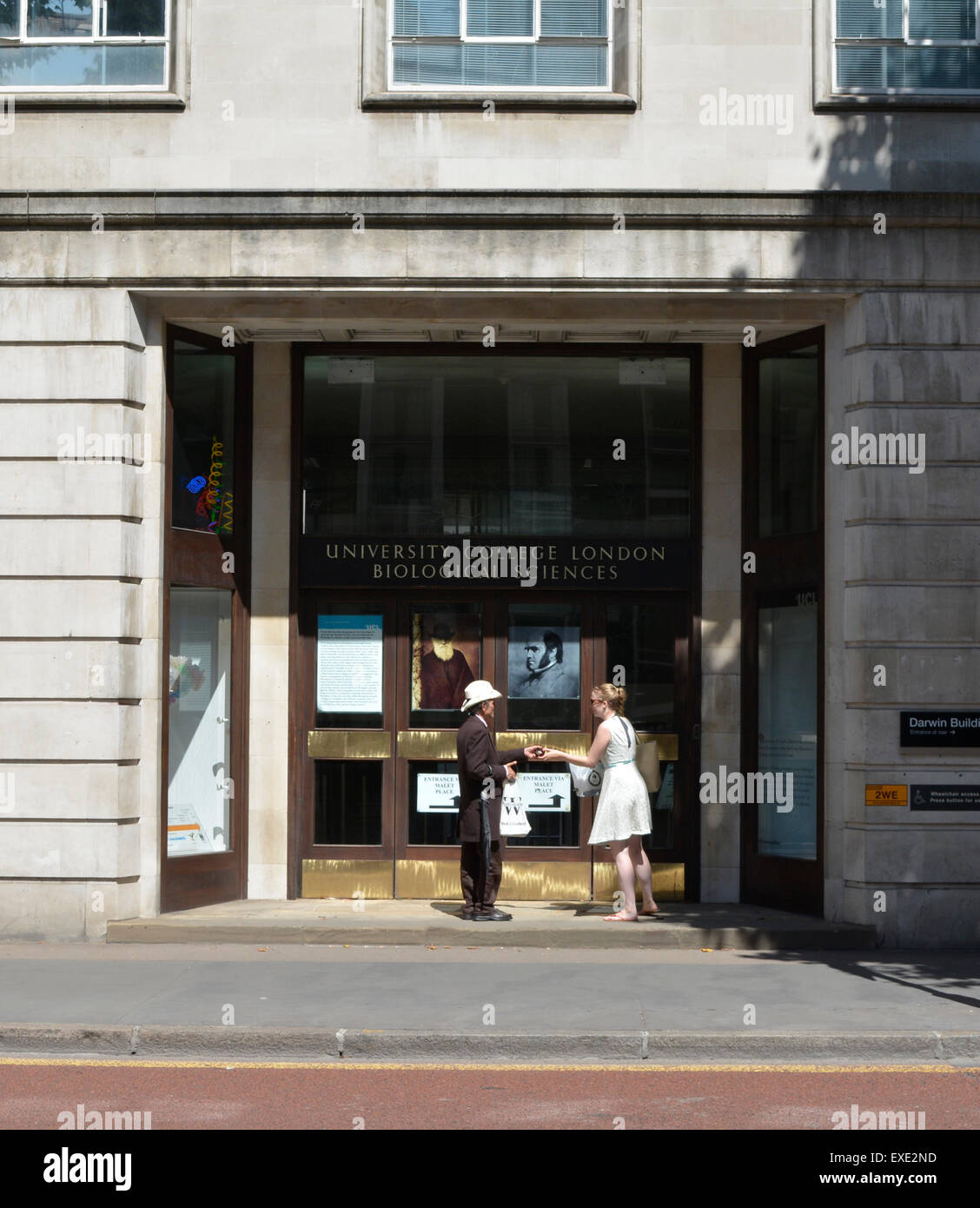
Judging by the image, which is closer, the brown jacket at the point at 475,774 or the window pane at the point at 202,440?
the brown jacket at the point at 475,774

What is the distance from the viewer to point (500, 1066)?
8.44m

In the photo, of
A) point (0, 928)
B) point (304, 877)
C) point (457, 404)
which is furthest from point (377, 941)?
point (457, 404)

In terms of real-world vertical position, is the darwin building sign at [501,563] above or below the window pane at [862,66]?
below

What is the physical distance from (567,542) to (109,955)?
17.4 ft

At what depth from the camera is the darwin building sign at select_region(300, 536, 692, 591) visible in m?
13.8

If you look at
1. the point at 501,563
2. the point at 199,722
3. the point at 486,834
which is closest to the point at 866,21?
the point at 501,563

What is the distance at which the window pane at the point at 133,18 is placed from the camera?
41.9 ft

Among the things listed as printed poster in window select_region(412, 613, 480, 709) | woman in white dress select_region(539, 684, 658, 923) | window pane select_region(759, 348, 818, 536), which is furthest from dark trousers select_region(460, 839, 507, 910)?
window pane select_region(759, 348, 818, 536)

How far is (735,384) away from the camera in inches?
545

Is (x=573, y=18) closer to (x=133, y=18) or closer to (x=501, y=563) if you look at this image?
(x=133, y=18)

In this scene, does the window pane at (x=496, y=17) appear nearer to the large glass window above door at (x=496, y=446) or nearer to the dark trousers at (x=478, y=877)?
the large glass window above door at (x=496, y=446)

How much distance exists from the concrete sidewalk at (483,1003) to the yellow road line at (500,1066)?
12cm

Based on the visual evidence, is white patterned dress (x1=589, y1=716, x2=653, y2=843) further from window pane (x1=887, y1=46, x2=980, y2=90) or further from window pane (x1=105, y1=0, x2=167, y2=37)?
window pane (x1=105, y1=0, x2=167, y2=37)

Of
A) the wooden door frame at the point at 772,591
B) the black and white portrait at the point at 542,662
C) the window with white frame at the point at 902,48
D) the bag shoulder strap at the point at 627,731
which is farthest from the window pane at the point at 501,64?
the bag shoulder strap at the point at 627,731
